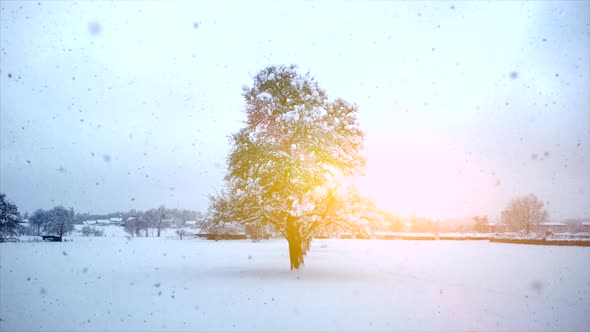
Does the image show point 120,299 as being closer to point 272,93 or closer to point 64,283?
point 64,283

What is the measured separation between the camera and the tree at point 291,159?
24.5 meters

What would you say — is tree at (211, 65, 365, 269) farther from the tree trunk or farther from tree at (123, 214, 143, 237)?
tree at (123, 214, 143, 237)

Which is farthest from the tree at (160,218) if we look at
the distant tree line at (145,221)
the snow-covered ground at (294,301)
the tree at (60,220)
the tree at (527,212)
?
the snow-covered ground at (294,301)

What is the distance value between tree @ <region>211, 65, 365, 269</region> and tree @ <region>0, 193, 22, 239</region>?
60.1m

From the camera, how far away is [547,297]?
16.6 meters

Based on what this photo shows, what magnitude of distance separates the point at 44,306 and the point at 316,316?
989 centimetres

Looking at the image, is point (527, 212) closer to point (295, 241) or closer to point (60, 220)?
point (295, 241)

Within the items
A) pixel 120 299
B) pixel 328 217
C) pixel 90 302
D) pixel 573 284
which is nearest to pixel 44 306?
pixel 90 302

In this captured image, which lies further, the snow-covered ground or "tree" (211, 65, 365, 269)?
"tree" (211, 65, 365, 269)

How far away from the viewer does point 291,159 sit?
78.3ft

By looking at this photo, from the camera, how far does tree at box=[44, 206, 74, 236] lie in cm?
10031

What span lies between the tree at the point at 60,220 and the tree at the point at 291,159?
298 ft

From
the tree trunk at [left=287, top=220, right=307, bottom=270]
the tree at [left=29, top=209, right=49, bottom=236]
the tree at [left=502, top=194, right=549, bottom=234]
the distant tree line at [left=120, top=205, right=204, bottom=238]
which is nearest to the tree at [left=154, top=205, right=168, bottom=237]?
the distant tree line at [left=120, top=205, right=204, bottom=238]

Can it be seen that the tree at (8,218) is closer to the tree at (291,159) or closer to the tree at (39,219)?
the tree at (39,219)
